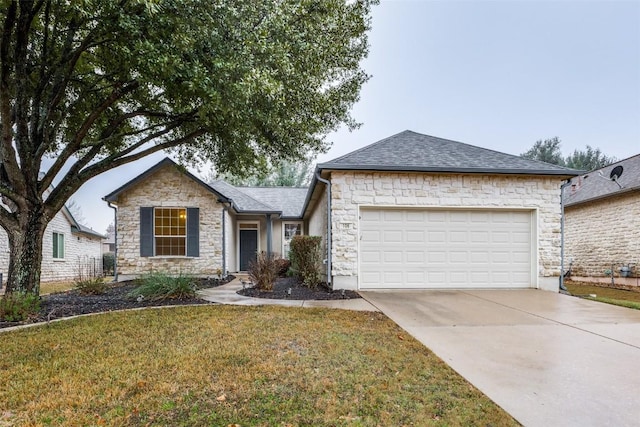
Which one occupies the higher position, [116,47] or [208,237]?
[116,47]

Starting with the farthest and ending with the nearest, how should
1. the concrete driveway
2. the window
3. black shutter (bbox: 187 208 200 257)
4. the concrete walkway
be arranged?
1. the window
2. black shutter (bbox: 187 208 200 257)
3. the concrete walkway
4. the concrete driveway

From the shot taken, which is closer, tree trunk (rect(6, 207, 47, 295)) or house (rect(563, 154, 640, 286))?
tree trunk (rect(6, 207, 47, 295))

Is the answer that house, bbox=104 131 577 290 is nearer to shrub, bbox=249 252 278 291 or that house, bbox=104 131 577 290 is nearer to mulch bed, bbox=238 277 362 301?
mulch bed, bbox=238 277 362 301

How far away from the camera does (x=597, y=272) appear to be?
12.4m

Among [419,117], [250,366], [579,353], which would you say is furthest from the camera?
[419,117]

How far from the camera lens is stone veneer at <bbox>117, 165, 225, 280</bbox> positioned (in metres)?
11.3

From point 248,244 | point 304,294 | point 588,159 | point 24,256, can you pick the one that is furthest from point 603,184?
point 588,159

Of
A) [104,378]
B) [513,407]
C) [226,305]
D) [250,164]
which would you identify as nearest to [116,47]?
[250,164]

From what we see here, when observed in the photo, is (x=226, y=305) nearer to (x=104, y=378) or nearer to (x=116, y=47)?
(x=104, y=378)

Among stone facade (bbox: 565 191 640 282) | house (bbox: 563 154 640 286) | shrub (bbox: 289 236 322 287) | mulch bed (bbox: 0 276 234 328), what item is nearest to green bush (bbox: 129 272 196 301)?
mulch bed (bbox: 0 276 234 328)

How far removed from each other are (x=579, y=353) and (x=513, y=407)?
6.28ft

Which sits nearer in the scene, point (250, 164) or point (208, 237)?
point (250, 164)

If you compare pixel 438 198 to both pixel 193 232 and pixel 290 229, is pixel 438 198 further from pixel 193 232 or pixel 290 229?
pixel 290 229

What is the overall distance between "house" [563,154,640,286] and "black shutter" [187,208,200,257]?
14.6m
